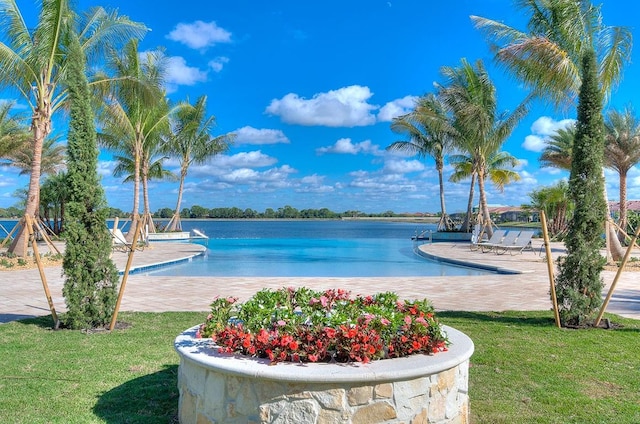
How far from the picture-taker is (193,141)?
28891 millimetres

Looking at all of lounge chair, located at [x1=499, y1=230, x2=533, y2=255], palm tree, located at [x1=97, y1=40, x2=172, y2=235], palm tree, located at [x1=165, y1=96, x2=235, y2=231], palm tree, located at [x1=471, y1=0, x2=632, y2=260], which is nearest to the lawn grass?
palm tree, located at [x1=471, y1=0, x2=632, y2=260]

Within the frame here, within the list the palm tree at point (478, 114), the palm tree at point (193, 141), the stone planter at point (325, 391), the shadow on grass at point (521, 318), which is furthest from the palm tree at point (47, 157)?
the stone planter at point (325, 391)

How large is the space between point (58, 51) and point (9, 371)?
11537 millimetres

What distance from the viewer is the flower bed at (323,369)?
2.86m

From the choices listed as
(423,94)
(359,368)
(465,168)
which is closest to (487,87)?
(423,94)

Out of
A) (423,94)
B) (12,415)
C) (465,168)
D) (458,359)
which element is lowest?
(12,415)

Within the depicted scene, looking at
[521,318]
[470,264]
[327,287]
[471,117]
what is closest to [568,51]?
[470,264]

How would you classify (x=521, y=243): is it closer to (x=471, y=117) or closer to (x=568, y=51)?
(x=471, y=117)

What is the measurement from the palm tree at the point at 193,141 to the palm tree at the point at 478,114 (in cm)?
1387

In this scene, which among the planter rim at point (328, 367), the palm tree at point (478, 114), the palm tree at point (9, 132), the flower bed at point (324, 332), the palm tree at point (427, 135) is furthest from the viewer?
the palm tree at point (427, 135)

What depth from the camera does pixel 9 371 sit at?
463 centimetres

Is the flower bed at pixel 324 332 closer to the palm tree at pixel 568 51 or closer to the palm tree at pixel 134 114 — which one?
the palm tree at pixel 568 51

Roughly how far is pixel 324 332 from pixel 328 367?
1.05 ft

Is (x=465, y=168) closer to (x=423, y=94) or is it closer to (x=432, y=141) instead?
(x=432, y=141)
